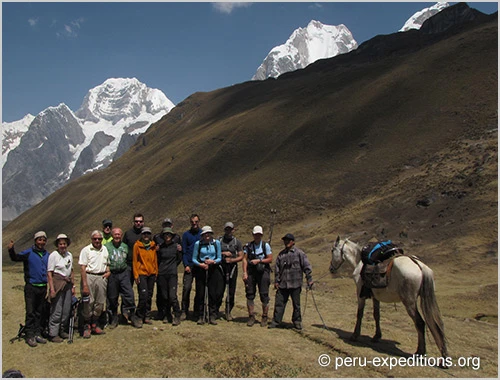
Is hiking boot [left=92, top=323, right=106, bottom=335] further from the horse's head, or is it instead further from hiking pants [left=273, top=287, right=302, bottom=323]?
the horse's head

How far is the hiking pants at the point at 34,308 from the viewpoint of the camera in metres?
10.7

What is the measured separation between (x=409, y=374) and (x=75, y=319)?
902 centimetres

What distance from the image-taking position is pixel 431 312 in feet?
32.0

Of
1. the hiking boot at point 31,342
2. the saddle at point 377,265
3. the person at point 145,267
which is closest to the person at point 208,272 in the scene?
the person at point 145,267

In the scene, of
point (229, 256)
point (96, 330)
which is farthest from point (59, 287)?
point (229, 256)

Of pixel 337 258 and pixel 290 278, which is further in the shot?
pixel 337 258

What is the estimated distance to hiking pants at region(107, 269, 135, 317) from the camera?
1188cm

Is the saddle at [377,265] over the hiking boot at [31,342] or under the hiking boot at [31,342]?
over

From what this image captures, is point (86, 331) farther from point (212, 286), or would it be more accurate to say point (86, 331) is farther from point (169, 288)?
point (212, 286)

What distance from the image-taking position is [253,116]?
10338 centimetres

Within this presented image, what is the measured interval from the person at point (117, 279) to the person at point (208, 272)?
1.93m

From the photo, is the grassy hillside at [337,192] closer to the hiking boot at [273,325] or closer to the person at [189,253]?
the hiking boot at [273,325]

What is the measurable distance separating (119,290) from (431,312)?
8174 mm

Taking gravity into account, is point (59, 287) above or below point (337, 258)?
below
